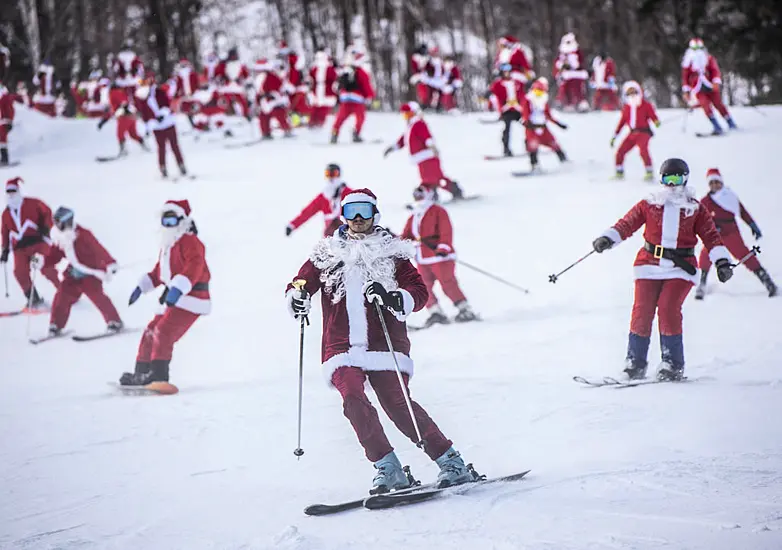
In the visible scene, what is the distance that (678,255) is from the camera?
646cm

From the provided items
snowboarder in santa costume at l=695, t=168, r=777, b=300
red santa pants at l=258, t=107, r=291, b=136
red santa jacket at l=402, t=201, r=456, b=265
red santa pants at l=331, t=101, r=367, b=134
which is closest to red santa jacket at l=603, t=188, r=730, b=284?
snowboarder in santa costume at l=695, t=168, r=777, b=300

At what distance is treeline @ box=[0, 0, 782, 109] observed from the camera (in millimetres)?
22953

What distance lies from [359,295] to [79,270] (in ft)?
19.8

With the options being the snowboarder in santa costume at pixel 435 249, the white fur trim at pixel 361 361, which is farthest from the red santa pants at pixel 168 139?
the white fur trim at pixel 361 361

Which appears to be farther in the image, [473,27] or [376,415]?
[473,27]

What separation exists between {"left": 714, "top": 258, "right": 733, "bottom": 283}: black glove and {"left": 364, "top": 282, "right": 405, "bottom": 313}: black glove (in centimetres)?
254

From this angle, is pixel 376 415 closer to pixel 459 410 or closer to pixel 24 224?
pixel 459 410

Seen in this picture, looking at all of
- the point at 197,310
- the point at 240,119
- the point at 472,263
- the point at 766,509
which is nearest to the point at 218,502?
the point at 766,509

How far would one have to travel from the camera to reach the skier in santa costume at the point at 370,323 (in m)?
4.46

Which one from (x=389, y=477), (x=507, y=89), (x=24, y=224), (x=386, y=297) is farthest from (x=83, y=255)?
(x=507, y=89)

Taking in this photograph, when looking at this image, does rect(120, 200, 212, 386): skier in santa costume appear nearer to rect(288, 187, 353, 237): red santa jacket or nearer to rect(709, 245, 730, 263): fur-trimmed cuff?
rect(288, 187, 353, 237): red santa jacket

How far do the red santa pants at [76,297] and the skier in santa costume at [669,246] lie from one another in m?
5.55

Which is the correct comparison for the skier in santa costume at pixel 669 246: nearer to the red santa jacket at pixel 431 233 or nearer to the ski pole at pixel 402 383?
the ski pole at pixel 402 383

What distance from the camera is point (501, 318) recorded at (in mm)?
9523
